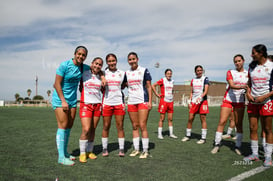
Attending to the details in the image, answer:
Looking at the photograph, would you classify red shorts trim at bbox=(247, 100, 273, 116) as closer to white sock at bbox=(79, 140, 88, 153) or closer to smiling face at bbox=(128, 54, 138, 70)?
smiling face at bbox=(128, 54, 138, 70)

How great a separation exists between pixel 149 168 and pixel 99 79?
2.20m

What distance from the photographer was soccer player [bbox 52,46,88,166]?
14.3 feet

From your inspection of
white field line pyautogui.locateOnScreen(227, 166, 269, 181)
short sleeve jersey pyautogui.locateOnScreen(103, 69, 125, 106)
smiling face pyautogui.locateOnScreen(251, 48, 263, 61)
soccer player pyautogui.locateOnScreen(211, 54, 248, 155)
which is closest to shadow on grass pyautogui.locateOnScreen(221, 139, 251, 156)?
soccer player pyautogui.locateOnScreen(211, 54, 248, 155)

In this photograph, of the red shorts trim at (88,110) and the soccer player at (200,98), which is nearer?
the red shorts trim at (88,110)

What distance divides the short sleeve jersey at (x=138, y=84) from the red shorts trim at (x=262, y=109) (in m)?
2.27

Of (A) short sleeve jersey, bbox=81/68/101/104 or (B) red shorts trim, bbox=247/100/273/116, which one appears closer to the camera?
(B) red shorts trim, bbox=247/100/273/116

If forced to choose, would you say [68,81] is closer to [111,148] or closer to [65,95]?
[65,95]

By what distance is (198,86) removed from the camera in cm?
713

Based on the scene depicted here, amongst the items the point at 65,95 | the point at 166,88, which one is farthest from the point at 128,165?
the point at 166,88

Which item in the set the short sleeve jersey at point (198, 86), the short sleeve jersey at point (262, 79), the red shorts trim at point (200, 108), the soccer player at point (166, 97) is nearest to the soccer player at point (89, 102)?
the short sleeve jersey at point (262, 79)

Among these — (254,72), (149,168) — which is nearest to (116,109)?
(149,168)

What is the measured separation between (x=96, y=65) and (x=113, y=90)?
69 centimetres

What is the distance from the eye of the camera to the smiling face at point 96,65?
492 centimetres

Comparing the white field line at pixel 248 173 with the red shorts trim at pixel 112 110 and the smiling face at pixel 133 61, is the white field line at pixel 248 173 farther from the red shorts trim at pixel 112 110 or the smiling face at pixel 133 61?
the smiling face at pixel 133 61
